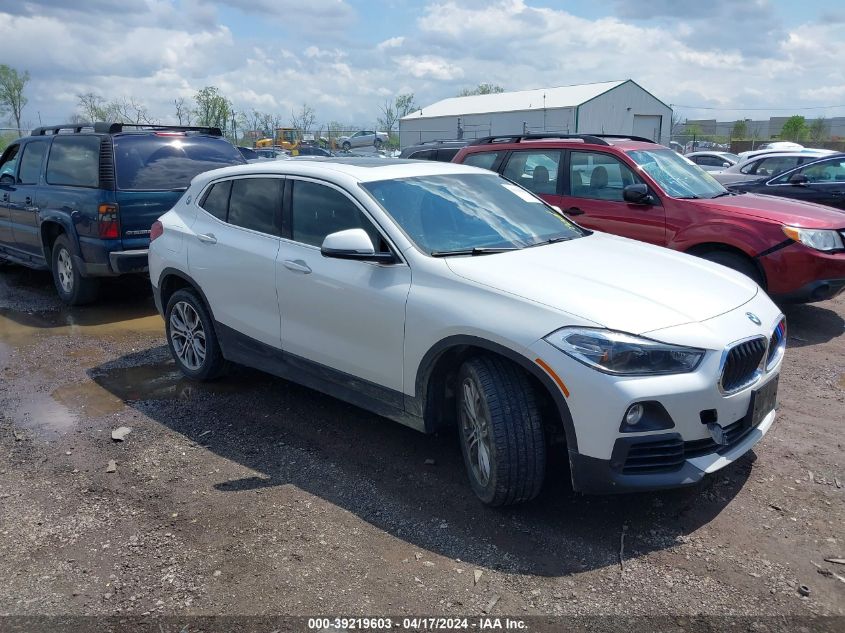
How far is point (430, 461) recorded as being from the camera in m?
4.31

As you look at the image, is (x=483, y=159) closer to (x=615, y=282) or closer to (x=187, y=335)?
(x=187, y=335)

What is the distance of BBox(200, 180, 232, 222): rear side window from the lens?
5.33 m

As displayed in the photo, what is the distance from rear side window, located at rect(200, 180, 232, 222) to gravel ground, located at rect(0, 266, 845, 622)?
1.44 m

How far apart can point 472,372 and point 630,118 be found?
43511 millimetres

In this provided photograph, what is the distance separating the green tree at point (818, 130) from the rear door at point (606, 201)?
5299 centimetres

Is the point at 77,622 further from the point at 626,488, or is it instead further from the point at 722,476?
the point at 722,476

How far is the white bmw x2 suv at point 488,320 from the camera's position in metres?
3.21

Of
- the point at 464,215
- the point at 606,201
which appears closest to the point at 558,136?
the point at 606,201

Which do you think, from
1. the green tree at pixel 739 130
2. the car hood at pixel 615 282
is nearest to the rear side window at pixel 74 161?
the car hood at pixel 615 282

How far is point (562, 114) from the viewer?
4094 centimetres

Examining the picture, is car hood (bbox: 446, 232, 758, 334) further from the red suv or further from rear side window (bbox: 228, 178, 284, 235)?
the red suv

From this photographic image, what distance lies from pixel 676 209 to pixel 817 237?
1.26m

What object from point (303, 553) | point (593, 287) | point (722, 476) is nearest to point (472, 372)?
point (593, 287)

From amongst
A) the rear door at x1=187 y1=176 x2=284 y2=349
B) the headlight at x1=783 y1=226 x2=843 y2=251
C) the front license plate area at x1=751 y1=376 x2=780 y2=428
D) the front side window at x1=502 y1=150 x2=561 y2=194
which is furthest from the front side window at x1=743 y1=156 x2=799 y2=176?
the rear door at x1=187 y1=176 x2=284 y2=349
